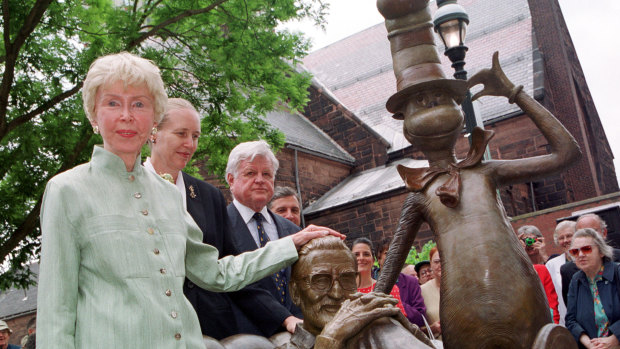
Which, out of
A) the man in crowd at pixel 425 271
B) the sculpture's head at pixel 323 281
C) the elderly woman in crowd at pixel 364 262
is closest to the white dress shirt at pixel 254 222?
the sculpture's head at pixel 323 281

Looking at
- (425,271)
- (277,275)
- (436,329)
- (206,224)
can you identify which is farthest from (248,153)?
(425,271)

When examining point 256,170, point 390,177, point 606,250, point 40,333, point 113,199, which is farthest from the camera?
point 390,177

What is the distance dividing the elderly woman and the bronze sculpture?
1091mm

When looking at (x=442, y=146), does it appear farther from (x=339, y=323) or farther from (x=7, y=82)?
(x=7, y=82)

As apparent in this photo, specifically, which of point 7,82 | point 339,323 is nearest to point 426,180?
point 339,323

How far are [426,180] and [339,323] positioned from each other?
94 cm

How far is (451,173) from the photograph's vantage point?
2.74 m

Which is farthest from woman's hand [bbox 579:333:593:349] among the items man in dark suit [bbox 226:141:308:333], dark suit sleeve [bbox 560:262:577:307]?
man in dark suit [bbox 226:141:308:333]

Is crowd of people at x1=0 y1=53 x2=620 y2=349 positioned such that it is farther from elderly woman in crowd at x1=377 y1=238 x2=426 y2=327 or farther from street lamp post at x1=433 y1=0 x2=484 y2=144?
street lamp post at x1=433 y1=0 x2=484 y2=144

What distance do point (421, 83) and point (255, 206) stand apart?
53.0 inches

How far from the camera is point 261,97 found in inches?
474

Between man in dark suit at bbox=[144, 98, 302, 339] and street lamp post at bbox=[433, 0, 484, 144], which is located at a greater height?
street lamp post at bbox=[433, 0, 484, 144]

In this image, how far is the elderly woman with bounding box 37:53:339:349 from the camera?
191 centimetres

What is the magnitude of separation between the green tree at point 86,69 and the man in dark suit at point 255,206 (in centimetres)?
674
